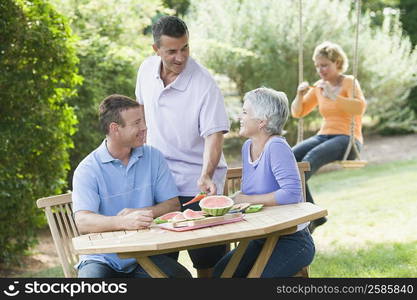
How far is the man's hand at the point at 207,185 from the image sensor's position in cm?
387

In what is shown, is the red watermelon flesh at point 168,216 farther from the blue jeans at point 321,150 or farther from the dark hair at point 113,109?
the blue jeans at point 321,150

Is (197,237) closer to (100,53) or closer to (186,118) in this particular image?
(186,118)

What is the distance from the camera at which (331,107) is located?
6.30 m

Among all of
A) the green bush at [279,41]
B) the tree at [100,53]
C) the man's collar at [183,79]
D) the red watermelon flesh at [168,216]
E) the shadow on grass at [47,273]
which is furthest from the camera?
the green bush at [279,41]

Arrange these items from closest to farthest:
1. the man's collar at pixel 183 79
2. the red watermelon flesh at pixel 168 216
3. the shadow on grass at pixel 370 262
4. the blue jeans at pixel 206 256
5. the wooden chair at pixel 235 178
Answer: the red watermelon flesh at pixel 168 216 < the man's collar at pixel 183 79 < the blue jeans at pixel 206 256 < the wooden chair at pixel 235 178 < the shadow on grass at pixel 370 262

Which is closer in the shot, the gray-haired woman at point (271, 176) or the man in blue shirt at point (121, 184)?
the man in blue shirt at point (121, 184)

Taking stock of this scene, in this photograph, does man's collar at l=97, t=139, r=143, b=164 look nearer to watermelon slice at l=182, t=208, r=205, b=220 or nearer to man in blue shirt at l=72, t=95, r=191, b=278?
man in blue shirt at l=72, t=95, r=191, b=278

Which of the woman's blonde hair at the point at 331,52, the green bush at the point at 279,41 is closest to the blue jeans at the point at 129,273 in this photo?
the woman's blonde hair at the point at 331,52

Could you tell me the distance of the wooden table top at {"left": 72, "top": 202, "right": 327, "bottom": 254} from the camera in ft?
10.2

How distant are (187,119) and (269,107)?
509 mm

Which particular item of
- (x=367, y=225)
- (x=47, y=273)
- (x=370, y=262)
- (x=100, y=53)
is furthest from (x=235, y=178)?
(x=100, y=53)

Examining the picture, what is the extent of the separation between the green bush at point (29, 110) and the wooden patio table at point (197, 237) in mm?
3714

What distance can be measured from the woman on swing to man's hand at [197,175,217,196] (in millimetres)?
2236

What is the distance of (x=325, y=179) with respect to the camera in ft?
44.9
